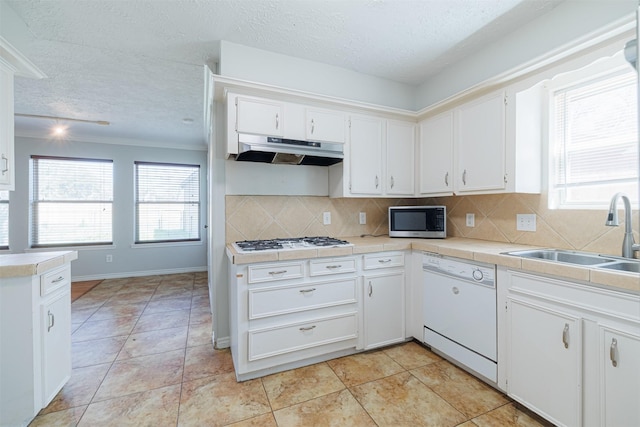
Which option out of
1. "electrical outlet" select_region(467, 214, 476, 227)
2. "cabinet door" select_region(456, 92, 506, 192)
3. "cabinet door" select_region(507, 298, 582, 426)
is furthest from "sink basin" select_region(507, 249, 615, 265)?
"electrical outlet" select_region(467, 214, 476, 227)

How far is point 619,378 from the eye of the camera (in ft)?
4.01

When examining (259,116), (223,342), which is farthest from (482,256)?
(223,342)

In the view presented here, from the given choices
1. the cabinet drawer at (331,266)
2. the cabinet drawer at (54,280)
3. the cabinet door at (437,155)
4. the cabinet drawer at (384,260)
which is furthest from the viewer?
the cabinet door at (437,155)

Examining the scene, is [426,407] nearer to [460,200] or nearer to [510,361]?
[510,361]

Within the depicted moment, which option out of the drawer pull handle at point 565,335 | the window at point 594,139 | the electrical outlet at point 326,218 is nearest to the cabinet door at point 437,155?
the window at point 594,139

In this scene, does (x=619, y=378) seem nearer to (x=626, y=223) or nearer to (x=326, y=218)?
(x=626, y=223)

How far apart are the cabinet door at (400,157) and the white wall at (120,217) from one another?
403cm

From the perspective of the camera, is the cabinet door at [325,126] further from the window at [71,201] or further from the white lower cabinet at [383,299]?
the window at [71,201]

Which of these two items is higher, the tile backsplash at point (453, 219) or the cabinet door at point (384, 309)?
the tile backsplash at point (453, 219)

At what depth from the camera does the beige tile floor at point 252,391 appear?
5.25 ft

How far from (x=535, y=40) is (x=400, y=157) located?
1276 mm

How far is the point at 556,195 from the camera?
6.68 feet

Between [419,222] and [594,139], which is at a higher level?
[594,139]

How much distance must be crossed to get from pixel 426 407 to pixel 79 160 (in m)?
5.95
